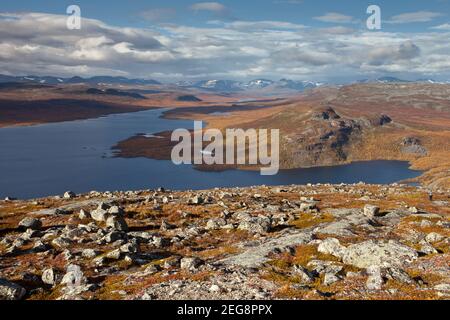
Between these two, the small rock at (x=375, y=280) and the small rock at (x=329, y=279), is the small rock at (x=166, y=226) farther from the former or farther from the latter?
the small rock at (x=375, y=280)

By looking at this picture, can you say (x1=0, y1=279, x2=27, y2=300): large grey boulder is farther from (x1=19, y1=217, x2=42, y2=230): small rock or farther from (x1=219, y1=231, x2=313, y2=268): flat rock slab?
(x1=19, y1=217, x2=42, y2=230): small rock

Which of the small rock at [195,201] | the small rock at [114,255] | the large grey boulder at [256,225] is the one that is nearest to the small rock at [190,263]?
the small rock at [114,255]

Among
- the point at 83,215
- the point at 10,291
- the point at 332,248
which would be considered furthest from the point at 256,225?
the point at 10,291

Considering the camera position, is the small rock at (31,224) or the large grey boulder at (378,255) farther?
the small rock at (31,224)

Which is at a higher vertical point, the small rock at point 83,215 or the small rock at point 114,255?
the small rock at point 114,255

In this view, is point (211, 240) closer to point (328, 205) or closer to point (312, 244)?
point (312, 244)

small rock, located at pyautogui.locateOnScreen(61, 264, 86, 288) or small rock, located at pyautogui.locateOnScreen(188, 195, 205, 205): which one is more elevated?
small rock, located at pyautogui.locateOnScreen(61, 264, 86, 288)

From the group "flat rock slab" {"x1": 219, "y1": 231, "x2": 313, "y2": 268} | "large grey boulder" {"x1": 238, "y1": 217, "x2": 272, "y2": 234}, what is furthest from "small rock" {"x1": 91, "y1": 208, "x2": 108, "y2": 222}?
"flat rock slab" {"x1": 219, "y1": 231, "x2": 313, "y2": 268}
